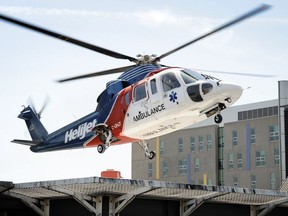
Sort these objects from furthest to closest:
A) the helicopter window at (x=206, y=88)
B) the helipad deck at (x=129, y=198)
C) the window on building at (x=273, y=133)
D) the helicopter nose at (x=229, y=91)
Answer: the window on building at (x=273, y=133) → the helicopter window at (x=206, y=88) → the helipad deck at (x=129, y=198) → the helicopter nose at (x=229, y=91)

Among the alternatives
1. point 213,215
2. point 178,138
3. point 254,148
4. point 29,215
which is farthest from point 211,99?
point 178,138

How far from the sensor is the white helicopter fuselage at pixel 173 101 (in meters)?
29.1

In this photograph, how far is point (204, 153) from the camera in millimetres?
99938

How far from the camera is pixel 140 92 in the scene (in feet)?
105

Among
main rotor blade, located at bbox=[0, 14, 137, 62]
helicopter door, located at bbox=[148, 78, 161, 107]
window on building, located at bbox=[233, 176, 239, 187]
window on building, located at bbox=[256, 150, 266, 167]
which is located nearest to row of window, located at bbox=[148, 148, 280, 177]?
window on building, located at bbox=[256, 150, 266, 167]

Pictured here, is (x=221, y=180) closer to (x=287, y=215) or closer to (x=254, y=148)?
(x=254, y=148)

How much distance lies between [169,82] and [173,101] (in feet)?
2.95

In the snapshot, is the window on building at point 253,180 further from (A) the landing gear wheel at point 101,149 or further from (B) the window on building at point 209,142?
(A) the landing gear wheel at point 101,149

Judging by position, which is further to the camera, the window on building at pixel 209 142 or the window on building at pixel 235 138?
the window on building at pixel 209 142

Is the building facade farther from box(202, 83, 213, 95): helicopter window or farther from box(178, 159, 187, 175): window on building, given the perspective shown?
box(202, 83, 213, 95): helicopter window

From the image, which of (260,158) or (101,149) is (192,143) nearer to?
(260,158)

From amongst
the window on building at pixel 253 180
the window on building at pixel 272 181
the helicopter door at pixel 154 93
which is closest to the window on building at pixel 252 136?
the window on building at pixel 253 180

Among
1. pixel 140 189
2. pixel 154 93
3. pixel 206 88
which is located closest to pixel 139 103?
pixel 154 93

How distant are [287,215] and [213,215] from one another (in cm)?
431
